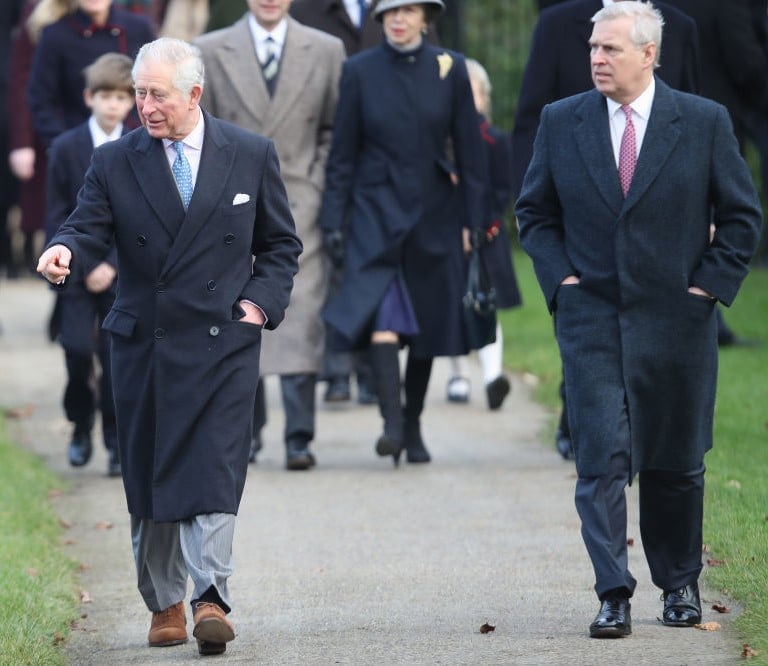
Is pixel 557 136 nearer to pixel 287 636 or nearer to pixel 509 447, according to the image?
pixel 287 636

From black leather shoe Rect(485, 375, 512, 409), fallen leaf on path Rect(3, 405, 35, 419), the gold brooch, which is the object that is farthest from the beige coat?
fallen leaf on path Rect(3, 405, 35, 419)

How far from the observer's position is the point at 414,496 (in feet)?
28.3

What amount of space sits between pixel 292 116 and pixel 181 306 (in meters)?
3.61

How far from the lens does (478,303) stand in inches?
370

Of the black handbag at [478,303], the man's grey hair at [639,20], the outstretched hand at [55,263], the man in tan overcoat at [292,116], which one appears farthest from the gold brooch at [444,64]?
the outstretched hand at [55,263]

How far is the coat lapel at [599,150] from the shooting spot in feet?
20.0

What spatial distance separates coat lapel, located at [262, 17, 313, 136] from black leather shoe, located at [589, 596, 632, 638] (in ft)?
13.5

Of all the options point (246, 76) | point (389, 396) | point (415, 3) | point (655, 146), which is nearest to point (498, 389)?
point (389, 396)

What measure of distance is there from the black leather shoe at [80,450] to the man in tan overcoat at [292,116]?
0.78 m

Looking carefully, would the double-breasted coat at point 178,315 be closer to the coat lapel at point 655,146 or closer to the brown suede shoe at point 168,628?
the brown suede shoe at point 168,628

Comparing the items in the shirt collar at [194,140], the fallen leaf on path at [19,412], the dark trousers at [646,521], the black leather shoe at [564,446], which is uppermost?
the shirt collar at [194,140]

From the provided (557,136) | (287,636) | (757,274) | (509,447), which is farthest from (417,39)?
(757,274)

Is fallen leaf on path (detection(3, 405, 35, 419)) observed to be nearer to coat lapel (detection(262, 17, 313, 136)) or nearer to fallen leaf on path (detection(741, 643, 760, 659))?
coat lapel (detection(262, 17, 313, 136))

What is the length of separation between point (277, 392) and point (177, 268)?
242 inches
